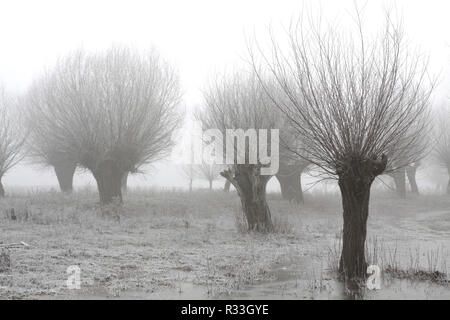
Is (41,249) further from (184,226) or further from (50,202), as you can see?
(50,202)

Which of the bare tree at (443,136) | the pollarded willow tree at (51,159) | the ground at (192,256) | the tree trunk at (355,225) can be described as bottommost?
the ground at (192,256)

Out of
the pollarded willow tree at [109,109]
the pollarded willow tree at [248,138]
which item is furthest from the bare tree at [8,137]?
the pollarded willow tree at [248,138]

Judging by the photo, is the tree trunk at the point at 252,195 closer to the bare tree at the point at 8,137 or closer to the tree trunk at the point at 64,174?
the bare tree at the point at 8,137

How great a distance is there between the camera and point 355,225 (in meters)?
8.90

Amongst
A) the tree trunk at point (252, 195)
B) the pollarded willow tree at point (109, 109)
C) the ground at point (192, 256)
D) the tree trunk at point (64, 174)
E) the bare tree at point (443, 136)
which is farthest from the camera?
the bare tree at point (443, 136)

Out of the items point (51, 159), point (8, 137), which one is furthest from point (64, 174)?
point (8, 137)

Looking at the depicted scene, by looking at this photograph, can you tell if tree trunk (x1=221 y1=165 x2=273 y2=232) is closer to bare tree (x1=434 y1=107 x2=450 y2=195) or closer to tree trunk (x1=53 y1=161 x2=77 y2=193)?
tree trunk (x1=53 y1=161 x2=77 y2=193)

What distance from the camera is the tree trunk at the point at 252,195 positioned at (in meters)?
15.6

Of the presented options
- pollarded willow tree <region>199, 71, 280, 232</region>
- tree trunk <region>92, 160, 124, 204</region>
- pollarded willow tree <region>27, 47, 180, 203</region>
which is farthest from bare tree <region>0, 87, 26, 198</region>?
pollarded willow tree <region>199, 71, 280, 232</region>

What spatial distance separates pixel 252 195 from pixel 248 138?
7.32ft

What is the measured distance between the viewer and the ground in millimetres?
8125

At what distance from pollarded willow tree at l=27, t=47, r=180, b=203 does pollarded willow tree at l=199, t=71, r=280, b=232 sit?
11.6 feet

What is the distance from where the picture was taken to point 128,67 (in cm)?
2197
